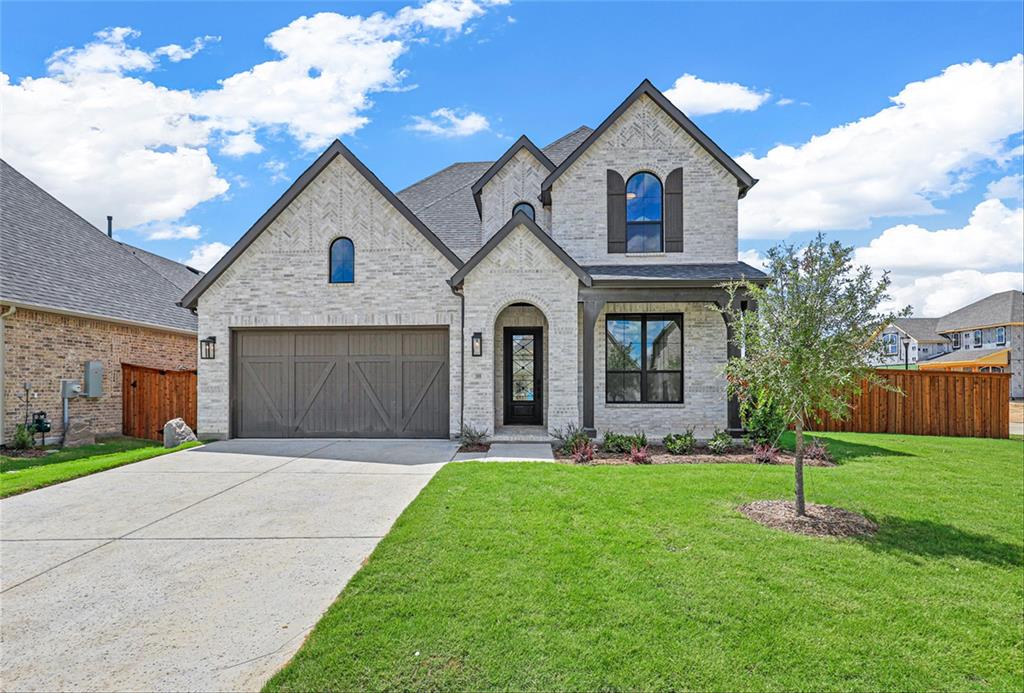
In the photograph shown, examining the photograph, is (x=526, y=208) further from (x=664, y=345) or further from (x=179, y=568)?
(x=179, y=568)

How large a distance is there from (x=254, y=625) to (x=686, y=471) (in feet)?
21.6

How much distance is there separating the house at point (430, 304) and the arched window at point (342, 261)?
32mm

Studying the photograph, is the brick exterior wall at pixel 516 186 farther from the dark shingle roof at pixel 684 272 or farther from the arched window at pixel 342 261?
the arched window at pixel 342 261

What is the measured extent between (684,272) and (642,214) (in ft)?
6.10

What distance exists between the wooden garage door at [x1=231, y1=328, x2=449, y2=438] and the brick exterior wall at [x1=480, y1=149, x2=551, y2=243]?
414cm

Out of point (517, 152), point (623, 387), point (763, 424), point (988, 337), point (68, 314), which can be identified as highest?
point (517, 152)

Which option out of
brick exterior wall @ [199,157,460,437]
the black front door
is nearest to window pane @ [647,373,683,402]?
the black front door

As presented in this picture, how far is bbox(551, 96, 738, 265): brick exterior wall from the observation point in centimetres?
1262

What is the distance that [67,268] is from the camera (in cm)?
1462

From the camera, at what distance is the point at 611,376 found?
12570 mm

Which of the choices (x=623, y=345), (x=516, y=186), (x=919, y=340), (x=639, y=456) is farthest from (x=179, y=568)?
(x=919, y=340)

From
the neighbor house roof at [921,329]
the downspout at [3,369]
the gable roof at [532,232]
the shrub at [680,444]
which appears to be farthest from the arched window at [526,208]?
the neighbor house roof at [921,329]

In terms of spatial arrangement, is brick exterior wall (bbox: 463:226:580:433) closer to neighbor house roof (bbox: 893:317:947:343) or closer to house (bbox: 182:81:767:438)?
house (bbox: 182:81:767:438)

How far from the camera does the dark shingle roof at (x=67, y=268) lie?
12.9 meters
